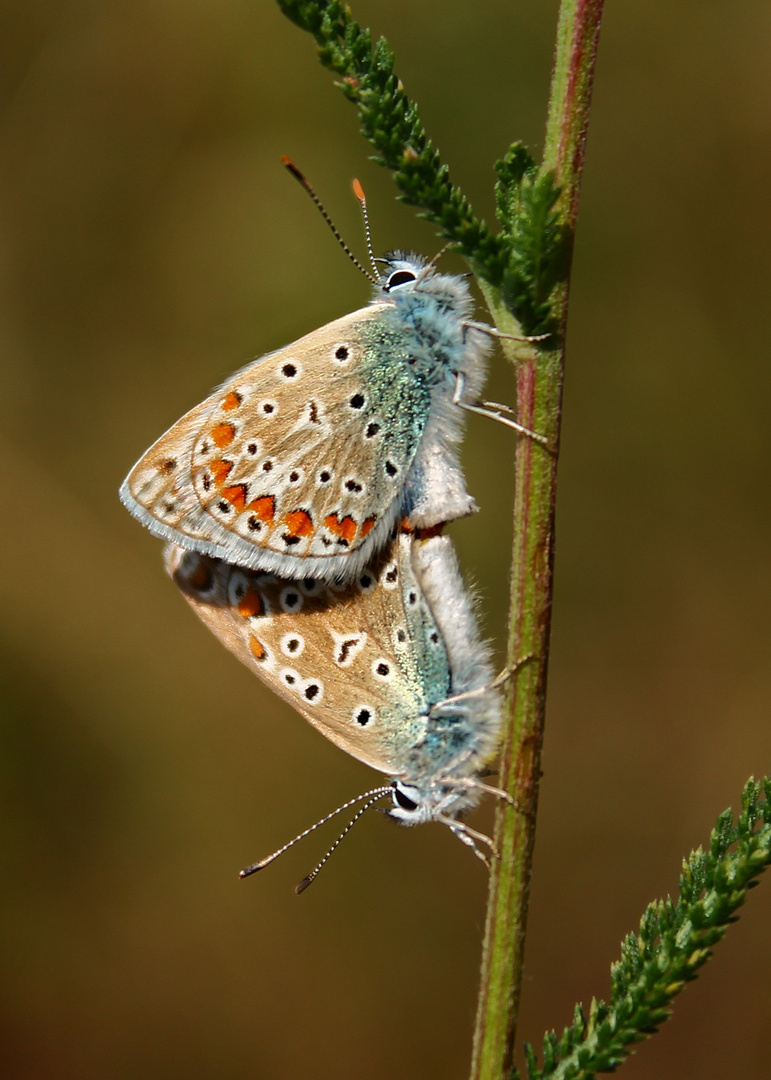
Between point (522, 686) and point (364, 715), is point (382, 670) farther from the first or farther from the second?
point (522, 686)

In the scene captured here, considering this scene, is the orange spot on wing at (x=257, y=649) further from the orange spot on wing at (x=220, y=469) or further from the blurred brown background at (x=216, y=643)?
the blurred brown background at (x=216, y=643)

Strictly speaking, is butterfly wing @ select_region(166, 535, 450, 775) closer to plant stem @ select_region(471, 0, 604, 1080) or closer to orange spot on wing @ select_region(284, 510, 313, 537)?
orange spot on wing @ select_region(284, 510, 313, 537)

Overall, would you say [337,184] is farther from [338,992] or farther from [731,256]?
[338,992]

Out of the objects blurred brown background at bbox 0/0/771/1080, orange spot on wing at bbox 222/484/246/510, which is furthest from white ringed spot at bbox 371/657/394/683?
blurred brown background at bbox 0/0/771/1080

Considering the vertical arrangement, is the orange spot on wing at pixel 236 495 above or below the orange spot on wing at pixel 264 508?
above

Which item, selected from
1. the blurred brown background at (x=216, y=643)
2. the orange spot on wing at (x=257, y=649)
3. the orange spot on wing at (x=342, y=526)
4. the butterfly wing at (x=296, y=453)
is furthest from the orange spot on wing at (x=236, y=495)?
the blurred brown background at (x=216, y=643)

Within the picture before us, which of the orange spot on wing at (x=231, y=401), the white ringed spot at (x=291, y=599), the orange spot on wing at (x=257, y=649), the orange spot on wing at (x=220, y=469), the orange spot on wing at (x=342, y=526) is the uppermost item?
the orange spot on wing at (x=231, y=401)

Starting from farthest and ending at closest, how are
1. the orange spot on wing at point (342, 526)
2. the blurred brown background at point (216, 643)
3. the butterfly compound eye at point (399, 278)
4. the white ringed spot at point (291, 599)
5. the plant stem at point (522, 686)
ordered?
the blurred brown background at point (216, 643) < the butterfly compound eye at point (399, 278) < the white ringed spot at point (291, 599) < the orange spot on wing at point (342, 526) < the plant stem at point (522, 686)

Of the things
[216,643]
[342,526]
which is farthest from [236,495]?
[216,643]
